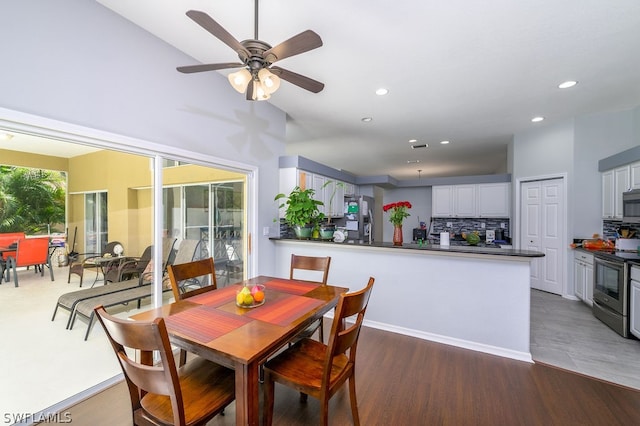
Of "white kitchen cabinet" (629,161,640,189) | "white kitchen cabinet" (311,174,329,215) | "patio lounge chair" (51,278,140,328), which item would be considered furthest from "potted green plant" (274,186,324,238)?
"white kitchen cabinet" (629,161,640,189)

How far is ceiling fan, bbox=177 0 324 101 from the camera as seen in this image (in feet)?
4.95

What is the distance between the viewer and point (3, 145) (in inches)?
68.4

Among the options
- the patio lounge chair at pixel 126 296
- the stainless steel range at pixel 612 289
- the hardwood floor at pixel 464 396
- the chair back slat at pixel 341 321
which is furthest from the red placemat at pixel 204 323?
the stainless steel range at pixel 612 289

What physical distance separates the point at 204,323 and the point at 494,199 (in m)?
6.52

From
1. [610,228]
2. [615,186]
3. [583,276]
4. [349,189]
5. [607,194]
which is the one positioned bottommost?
[583,276]

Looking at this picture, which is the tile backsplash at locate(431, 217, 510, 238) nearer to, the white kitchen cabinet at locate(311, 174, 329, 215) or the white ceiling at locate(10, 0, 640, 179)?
the white ceiling at locate(10, 0, 640, 179)

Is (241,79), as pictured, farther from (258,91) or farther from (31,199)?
(31,199)

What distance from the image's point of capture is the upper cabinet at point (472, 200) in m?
5.98

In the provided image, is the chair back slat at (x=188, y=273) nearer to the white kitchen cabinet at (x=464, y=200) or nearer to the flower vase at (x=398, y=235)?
the flower vase at (x=398, y=235)

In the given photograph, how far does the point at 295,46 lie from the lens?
161 cm

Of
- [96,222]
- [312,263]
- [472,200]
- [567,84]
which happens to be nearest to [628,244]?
[567,84]

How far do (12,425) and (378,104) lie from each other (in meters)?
4.44

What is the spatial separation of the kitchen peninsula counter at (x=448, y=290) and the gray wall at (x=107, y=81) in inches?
79.4

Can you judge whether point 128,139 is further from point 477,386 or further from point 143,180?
point 477,386
